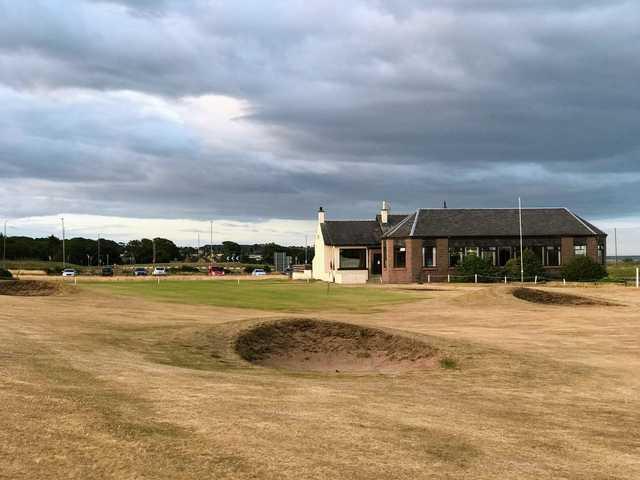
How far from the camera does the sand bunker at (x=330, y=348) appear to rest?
2128 cm

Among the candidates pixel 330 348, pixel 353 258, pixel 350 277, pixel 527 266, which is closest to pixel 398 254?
pixel 350 277

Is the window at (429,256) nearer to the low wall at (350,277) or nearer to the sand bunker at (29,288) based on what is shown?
the low wall at (350,277)

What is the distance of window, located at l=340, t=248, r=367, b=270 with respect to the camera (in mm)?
94188

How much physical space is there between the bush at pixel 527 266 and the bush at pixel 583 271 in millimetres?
3582

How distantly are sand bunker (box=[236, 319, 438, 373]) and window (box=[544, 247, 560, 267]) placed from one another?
62877mm

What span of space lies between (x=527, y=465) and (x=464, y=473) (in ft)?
3.90

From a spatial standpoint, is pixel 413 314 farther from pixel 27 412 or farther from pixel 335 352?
pixel 27 412

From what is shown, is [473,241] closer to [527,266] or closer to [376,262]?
[527,266]

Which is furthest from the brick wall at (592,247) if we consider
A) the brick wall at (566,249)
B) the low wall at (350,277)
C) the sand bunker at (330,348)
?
the sand bunker at (330,348)

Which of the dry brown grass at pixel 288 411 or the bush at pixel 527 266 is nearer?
the dry brown grass at pixel 288 411

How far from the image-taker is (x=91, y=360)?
50.0 ft

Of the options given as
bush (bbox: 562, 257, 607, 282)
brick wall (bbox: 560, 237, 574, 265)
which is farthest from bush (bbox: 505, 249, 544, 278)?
brick wall (bbox: 560, 237, 574, 265)

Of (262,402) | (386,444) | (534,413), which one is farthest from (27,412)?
(534,413)

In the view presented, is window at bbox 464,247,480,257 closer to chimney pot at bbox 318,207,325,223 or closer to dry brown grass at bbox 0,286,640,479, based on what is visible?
chimney pot at bbox 318,207,325,223
